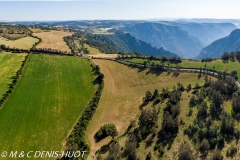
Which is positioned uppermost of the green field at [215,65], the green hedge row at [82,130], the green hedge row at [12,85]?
the green field at [215,65]

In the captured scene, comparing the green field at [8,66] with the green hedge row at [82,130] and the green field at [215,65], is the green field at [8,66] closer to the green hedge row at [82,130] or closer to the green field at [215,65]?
the green hedge row at [82,130]

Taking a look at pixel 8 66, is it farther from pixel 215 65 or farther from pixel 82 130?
pixel 215 65

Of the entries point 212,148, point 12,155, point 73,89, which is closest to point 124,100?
point 73,89

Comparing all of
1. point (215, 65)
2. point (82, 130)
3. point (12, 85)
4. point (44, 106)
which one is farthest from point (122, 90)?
point (215, 65)

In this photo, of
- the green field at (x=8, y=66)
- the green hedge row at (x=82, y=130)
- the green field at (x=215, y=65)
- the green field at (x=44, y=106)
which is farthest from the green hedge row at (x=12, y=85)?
the green field at (x=215, y=65)

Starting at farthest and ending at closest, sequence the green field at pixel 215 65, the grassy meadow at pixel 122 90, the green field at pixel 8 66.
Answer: the green field at pixel 215 65 → the green field at pixel 8 66 → the grassy meadow at pixel 122 90

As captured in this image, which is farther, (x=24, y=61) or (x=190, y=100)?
(x=24, y=61)

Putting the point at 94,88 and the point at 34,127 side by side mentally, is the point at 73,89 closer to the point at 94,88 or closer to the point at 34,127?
the point at 94,88
